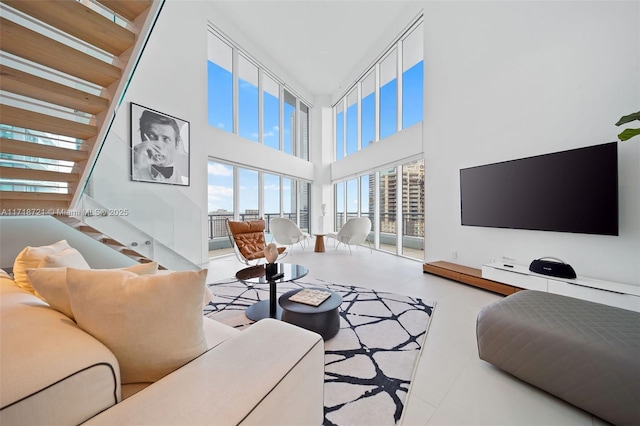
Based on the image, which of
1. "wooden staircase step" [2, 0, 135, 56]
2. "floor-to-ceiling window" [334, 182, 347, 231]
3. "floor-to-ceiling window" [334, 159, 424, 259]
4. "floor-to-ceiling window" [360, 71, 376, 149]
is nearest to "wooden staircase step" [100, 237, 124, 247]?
"wooden staircase step" [2, 0, 135, 56]

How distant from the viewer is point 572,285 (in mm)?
2291

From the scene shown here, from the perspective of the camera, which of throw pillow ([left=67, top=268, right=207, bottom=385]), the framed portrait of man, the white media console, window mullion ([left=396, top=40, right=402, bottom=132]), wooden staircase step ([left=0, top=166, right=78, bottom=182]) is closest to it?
throw pillow ([left=67, top=268, right=207, bottom=385])

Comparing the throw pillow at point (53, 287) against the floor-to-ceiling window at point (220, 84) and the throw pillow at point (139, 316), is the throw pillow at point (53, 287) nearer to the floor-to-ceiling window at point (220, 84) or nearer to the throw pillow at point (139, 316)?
the throw pillow at point (139, 316)

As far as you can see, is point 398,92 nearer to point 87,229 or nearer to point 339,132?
point 339,132

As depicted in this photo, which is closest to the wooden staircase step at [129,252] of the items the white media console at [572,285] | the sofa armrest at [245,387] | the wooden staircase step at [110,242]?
the wooden staircase step at [110,242]

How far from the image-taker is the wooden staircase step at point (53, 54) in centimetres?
158

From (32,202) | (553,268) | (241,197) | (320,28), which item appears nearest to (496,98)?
(553,268)

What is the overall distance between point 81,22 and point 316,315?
2.74 metres

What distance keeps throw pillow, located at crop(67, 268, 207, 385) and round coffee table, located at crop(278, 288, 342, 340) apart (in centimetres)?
107

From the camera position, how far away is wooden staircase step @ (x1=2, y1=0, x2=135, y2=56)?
1560 millimetres

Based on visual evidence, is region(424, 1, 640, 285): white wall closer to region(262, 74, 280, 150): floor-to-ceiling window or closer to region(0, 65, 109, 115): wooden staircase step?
region(262, 74, 280, 150): floor-to-ceiling window

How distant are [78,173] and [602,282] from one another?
546 cm

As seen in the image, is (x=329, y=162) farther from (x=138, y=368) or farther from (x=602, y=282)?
(x=138, y=368)

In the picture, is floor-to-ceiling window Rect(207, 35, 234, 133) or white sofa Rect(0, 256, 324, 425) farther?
floor-to-ceiling window Rect(207, 35, 234, 133)
